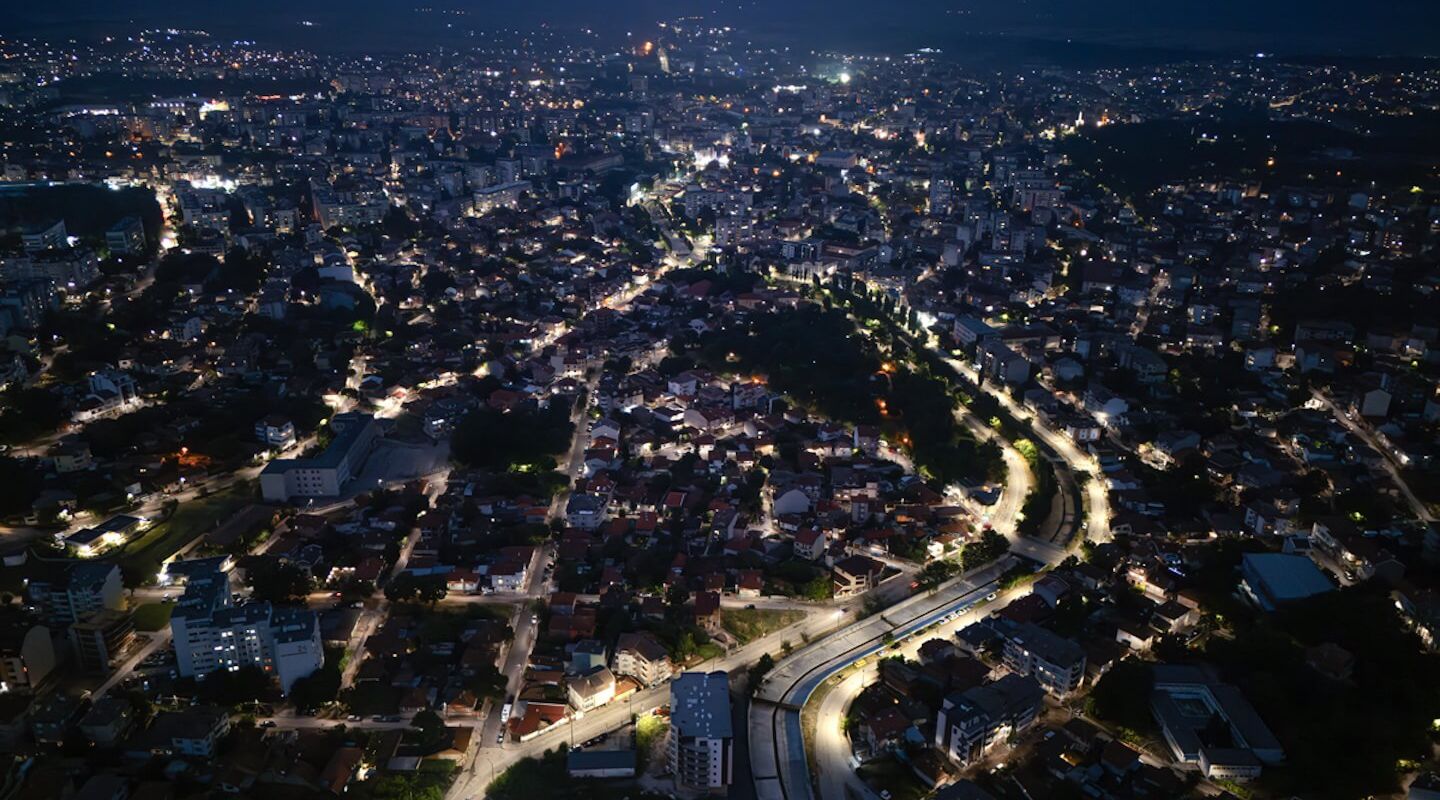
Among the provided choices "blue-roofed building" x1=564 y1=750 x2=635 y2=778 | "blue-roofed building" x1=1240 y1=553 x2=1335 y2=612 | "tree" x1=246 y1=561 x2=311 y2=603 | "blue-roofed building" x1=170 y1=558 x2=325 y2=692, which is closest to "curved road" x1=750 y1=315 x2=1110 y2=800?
"blue-roofed building" x1=564 y1=750 x2=635 y2=778

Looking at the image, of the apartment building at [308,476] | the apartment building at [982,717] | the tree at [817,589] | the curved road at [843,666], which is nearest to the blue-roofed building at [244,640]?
the apartment building at [308,476]

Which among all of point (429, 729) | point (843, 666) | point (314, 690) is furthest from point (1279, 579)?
point (314, 690)

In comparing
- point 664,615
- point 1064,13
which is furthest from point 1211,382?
point 1064,13

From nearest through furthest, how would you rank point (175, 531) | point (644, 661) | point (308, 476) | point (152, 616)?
point (644, 661), point (152, 616), point (175, 531), point (308, 476)

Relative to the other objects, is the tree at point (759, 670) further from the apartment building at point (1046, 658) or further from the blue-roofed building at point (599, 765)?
the apartment building at point (1046, 658)

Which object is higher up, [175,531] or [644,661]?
[644,661]

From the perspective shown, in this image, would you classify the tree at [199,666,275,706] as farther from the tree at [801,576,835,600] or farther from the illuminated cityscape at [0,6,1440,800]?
the tree at [801,576,835,600]

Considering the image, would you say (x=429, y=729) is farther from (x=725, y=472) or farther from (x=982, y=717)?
(x=725, y=472)

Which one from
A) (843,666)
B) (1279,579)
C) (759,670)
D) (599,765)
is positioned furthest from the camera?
(1279,579)

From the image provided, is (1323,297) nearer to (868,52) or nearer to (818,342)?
(818,342)
